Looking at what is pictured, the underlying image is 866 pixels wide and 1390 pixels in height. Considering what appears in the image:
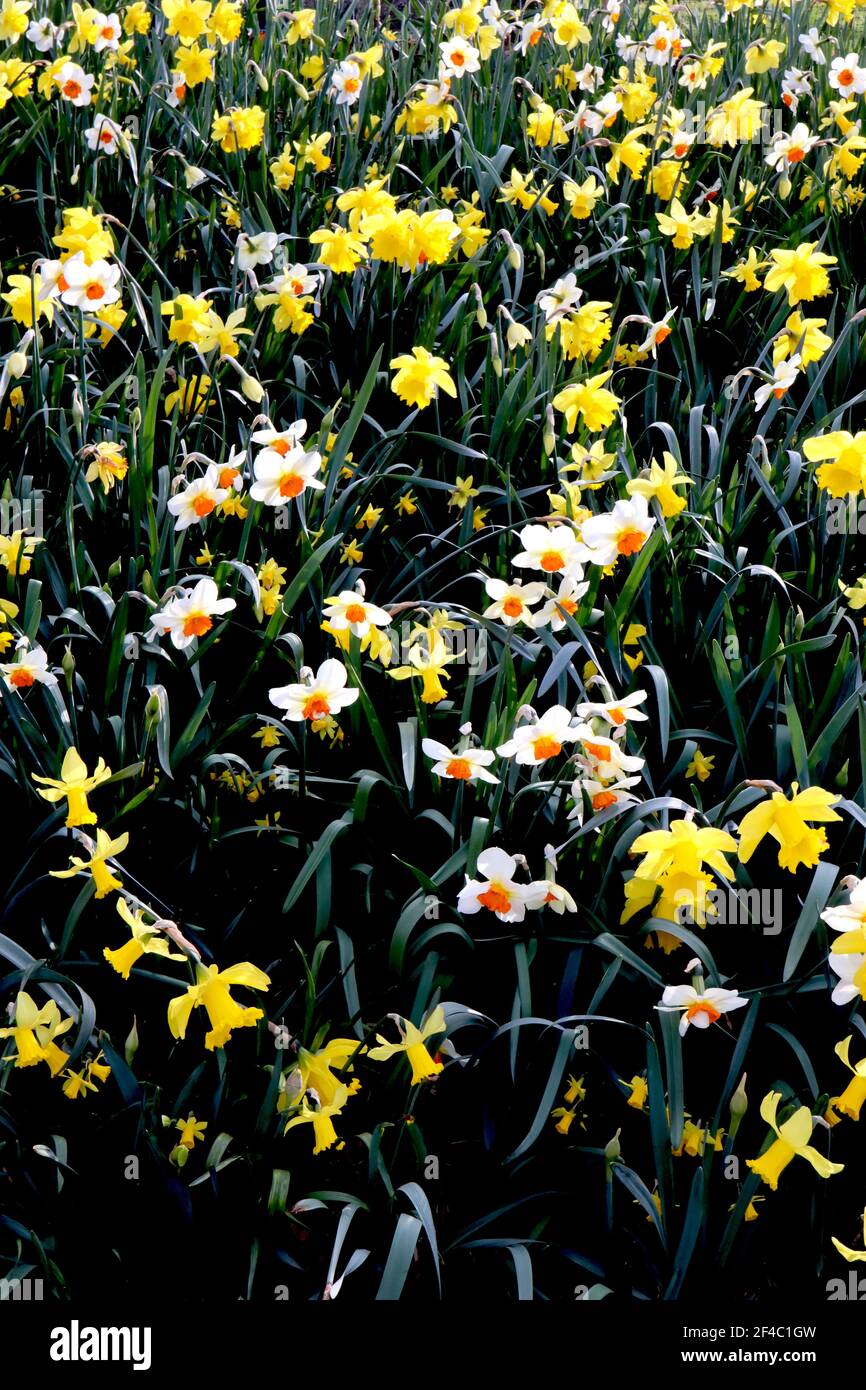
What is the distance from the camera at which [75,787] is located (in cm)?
170

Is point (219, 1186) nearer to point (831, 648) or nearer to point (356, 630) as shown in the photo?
point (356, 630)

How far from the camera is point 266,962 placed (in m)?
1.86

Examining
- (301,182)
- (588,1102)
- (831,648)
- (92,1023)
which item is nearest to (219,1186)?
(92,1023)

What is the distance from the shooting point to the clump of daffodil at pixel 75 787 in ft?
5.50

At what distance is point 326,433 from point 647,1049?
138 cm

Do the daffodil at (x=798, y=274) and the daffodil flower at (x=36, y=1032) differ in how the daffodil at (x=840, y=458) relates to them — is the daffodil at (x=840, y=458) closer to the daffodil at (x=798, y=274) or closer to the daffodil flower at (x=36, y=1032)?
the daffodil at (x=798, y=274)

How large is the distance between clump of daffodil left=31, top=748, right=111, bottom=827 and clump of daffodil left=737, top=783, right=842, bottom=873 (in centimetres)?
85

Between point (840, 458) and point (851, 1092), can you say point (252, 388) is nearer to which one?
point (840, 458)

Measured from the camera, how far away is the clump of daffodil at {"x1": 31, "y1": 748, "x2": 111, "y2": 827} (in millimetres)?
1676

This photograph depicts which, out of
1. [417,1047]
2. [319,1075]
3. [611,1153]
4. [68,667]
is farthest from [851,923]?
[68,667]

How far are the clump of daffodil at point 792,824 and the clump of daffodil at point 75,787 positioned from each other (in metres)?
0.85

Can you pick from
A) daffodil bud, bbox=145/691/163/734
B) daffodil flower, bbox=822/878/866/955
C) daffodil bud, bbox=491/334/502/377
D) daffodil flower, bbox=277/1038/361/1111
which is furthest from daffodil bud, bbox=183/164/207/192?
daffodil flower, bbox=822/878/866/955

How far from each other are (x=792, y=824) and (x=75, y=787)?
0.94 meters

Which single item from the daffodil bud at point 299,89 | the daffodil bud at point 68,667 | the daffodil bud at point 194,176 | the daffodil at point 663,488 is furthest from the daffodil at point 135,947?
the daffodil bud at point 299,89
